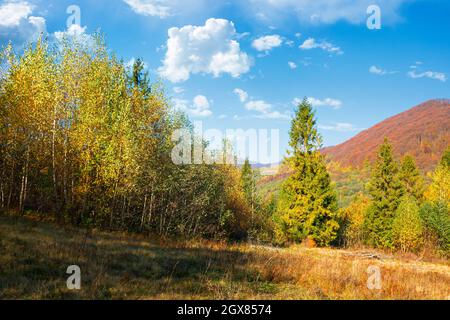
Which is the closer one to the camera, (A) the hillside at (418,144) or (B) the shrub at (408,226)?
(B) the shrub at (408,226)

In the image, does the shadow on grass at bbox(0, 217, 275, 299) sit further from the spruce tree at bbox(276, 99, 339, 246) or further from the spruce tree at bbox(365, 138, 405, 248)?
the spruce tree at bbox(365, 138, 405, 248)

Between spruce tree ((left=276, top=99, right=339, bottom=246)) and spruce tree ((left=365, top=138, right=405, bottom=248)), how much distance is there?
14.0 metres

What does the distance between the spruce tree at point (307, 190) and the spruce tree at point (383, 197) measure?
46.0 feet

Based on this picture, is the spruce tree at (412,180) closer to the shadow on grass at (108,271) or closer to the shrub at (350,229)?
the shrub at (350,229)

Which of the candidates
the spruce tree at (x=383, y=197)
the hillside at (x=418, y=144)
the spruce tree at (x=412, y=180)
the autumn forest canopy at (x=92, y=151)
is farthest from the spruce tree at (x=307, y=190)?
the hillside at (x=418, y=144)

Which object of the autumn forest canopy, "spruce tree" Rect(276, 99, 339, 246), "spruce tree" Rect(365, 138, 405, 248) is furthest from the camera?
"spruce tree" Rect(365, 138, 405, 248)

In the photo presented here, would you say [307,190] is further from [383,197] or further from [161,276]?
[161,276]

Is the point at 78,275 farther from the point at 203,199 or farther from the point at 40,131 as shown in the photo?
the point at 203,199

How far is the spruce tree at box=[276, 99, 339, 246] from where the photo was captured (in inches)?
1299

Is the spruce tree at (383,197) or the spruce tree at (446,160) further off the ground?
the spruce tree at (446,160)

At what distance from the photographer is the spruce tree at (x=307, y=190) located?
108ft

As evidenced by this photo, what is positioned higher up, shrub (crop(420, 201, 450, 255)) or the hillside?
the hillside

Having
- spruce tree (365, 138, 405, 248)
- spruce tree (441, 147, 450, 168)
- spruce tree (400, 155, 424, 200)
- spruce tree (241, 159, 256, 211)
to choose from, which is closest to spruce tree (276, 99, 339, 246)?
spruce tree (241, 159, 256, 211)
